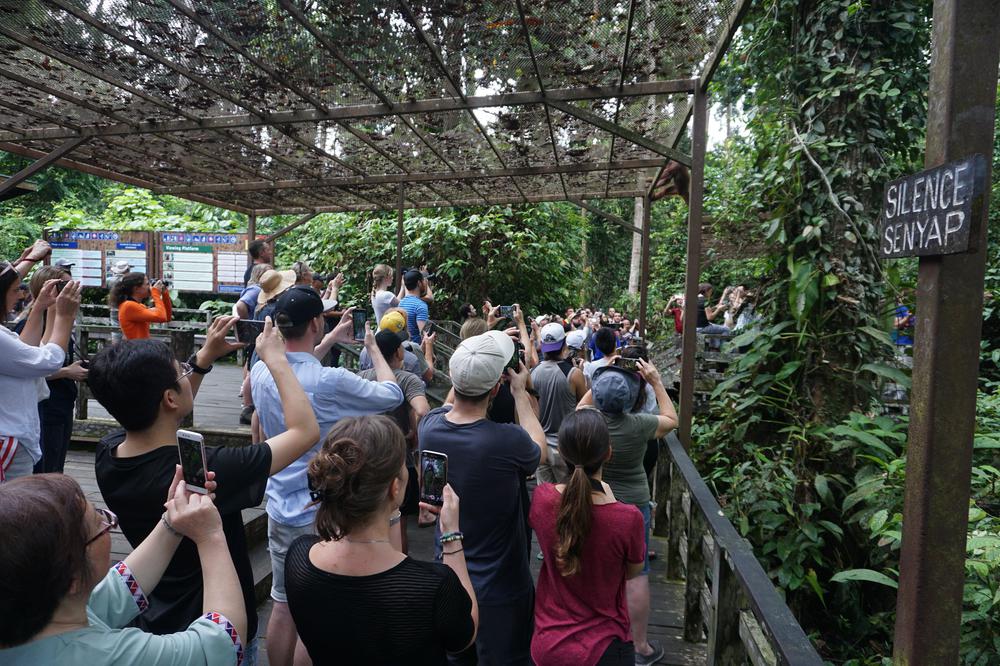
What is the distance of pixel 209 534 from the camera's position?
1.49m

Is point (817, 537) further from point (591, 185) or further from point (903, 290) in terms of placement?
point (591, 185)

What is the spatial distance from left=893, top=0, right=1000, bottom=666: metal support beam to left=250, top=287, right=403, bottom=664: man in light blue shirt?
2.04 m

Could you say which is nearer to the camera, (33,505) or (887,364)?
(33,505)

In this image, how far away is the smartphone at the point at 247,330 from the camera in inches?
101

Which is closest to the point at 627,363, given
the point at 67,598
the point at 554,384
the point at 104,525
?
the point at 554,384

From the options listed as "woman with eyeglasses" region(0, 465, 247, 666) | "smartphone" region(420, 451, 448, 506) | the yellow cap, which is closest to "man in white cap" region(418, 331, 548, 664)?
"smartphone" region(420, 451, 448, 506)

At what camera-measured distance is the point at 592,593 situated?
2.42m

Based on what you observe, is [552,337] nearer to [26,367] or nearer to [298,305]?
[298,305]

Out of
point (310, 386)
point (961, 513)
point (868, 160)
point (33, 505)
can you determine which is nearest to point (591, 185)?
point (868, 160)

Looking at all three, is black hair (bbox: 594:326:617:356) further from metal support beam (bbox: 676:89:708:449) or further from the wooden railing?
the wooden railing

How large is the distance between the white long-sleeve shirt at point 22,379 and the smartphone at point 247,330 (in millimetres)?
868

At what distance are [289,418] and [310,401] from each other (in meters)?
0.71

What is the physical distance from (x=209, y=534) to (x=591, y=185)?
341 inches

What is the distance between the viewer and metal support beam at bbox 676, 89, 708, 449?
197 inches
